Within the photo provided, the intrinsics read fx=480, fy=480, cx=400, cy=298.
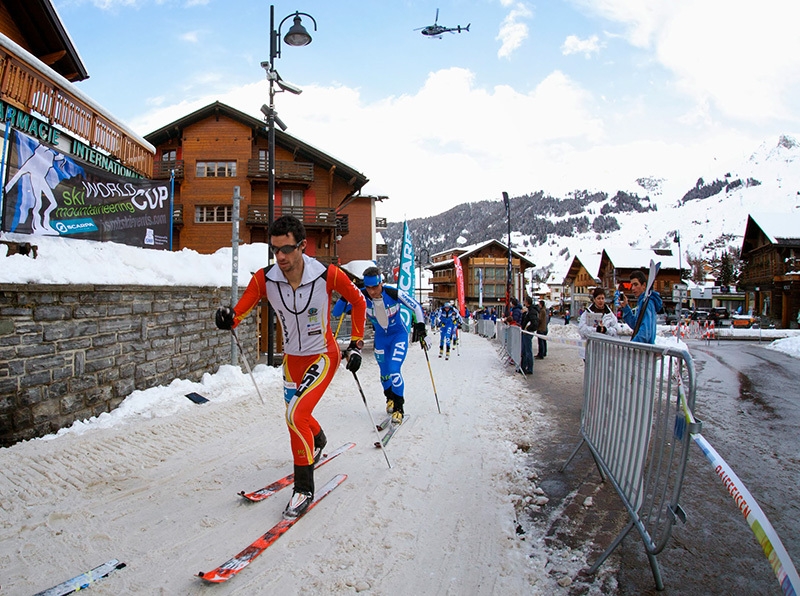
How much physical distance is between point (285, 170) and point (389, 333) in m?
25.3

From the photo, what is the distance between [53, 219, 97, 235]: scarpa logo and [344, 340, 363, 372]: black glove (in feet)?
16.6

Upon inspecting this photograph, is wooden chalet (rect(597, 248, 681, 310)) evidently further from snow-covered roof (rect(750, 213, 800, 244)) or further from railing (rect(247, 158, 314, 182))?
railing (rect(247, 158, 314, 182))

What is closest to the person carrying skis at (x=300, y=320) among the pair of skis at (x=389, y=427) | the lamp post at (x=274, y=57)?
the pair of skis at (x=389, y=427)

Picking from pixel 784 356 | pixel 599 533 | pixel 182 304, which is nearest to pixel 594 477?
pixel 599 533

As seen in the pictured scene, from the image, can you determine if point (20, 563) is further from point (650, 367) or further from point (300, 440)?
point (650, 367)

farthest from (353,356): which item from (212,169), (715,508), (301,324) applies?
(212,169)

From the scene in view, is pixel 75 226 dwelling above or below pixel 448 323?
above

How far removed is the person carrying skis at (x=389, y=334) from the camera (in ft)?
20.4

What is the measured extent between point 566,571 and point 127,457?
161 inches

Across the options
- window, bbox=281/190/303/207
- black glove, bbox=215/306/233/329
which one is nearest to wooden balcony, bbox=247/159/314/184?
window, bbox=281/190/303/207

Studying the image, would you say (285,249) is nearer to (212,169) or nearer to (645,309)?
(645,309)

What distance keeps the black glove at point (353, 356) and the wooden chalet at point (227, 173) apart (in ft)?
84.0

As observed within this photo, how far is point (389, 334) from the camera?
21.4 feet

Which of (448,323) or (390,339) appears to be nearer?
(390,339)
